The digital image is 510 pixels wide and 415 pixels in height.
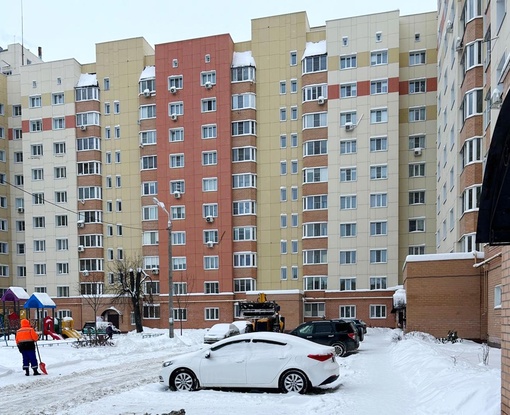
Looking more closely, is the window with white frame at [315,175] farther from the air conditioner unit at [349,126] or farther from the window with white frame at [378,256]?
the window with white frame at [378,256]

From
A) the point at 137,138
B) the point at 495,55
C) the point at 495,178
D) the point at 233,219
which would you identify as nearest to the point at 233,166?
the point at 233,219

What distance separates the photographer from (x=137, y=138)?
48.8 metres

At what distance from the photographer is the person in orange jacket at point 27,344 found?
13680 millimetres

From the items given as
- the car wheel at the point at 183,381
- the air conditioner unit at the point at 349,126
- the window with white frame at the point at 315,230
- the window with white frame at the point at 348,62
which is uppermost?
the window with white frame at the point at 348,62

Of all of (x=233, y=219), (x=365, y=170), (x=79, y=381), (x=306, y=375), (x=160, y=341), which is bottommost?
(x=160, y=341)

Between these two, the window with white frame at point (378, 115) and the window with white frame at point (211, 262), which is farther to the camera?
the window with white frame at point (211, 262)

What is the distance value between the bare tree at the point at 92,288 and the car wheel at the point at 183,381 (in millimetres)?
38008

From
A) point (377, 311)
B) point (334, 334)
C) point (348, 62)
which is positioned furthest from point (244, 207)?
point (334, 334)

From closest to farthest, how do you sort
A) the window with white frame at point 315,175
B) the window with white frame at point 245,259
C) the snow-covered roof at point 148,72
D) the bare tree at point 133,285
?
the bare tree at point 133,285
the window with white frame at point 315,175
the window with white frame at point 245,259
the snow-covered roof at point 148,72

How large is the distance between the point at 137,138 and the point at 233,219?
45.0ft

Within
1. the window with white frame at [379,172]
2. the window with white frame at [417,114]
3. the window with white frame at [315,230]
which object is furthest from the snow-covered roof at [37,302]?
the window with white frame at [417,114]

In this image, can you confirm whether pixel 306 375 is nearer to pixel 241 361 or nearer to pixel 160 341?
pixel 241 361

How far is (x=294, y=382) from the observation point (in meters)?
10.1

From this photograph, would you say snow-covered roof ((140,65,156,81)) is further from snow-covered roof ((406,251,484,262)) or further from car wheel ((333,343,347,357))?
car wheel ((333,343,347,357))
